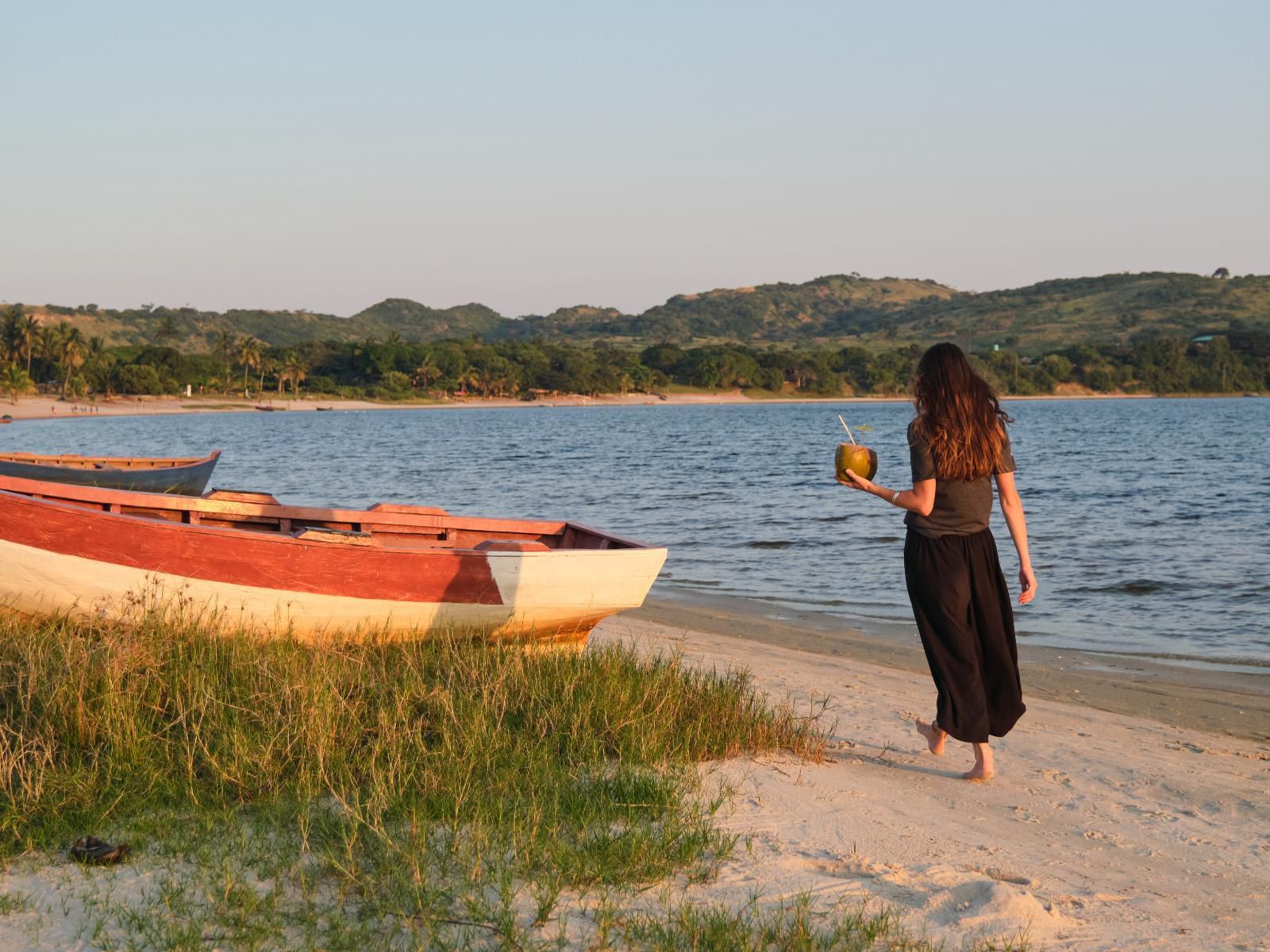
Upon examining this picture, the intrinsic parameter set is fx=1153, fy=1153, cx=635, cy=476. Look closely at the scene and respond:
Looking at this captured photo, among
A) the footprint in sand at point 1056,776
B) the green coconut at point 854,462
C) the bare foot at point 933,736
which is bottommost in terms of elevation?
the footprint in sand at point 1056,776

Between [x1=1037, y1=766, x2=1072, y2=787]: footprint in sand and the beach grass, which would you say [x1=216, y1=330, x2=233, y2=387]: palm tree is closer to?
the beach grass

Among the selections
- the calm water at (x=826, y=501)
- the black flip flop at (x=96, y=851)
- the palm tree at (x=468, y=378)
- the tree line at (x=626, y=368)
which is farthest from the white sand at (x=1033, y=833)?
the palm tree at (x=468, y=378)

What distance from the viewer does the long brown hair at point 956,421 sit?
5.66 m

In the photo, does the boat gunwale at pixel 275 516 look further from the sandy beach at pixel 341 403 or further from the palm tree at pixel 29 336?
the palm tree at pixel 29 336

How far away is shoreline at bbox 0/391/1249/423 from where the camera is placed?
365ft

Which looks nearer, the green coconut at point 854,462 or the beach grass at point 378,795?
the beach grass at point 378,795

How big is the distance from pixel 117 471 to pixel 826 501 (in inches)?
683

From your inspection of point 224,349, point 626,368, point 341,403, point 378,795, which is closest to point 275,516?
point 378,795

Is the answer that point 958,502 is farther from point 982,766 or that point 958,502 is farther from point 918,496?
point 982,766

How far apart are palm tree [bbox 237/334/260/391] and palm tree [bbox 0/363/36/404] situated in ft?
97.1

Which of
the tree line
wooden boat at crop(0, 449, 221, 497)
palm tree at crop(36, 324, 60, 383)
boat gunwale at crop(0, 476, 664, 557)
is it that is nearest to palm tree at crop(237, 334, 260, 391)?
the tree line

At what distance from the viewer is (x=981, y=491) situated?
227 inches

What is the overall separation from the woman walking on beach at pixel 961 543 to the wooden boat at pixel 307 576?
3.09 metres

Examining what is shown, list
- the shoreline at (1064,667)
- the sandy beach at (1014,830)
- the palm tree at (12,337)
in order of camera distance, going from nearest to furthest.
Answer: the sandy beach at (1014,830), the shoreline at (1064,667), the palm tree at (12,337)
